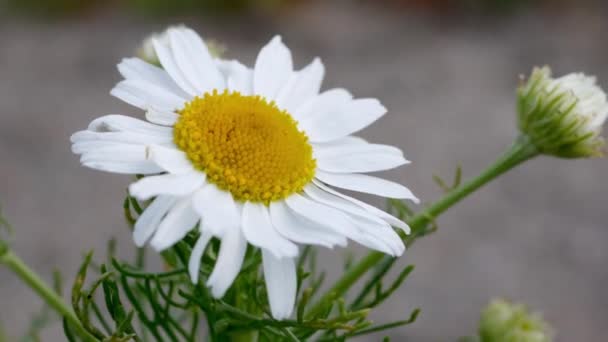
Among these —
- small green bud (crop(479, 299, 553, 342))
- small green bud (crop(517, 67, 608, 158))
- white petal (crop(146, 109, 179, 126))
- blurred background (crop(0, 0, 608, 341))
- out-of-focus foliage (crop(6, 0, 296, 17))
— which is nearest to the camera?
white petal (crop(146, 109, 179, 126))

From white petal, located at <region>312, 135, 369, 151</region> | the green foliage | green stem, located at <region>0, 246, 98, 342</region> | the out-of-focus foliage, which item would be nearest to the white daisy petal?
white petal, located at <region>312, 135, 369, 151</region>

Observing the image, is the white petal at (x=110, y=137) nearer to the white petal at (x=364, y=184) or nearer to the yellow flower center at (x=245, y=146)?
the yellow flower center at (x=245, y=146)

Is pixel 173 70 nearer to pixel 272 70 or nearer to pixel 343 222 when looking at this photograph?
pixel 272 70

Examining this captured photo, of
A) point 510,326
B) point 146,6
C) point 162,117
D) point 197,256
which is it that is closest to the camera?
point 197,256

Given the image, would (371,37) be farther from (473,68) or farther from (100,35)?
(100,35)

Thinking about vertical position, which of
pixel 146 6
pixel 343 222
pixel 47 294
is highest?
pixel 146 6

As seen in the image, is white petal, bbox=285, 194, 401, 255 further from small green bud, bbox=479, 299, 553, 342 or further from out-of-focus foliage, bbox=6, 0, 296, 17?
out-of-focus foliage, bbox=6, 0, 296, 17

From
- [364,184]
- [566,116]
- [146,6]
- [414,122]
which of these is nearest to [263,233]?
[364,184]

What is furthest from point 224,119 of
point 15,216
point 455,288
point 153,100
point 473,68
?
point 473,68
